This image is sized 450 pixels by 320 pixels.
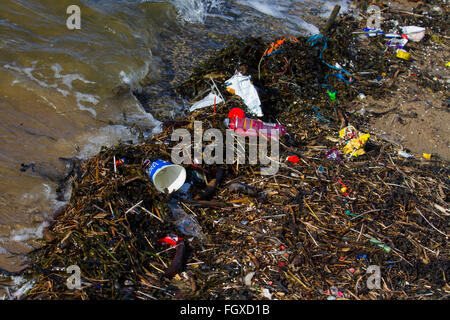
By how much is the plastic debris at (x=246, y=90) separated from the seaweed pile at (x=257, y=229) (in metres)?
0.54

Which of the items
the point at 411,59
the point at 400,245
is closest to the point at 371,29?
the point at 411,59

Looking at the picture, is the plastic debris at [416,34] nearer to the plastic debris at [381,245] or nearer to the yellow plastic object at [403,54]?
the yellow plastic object at [403,54]

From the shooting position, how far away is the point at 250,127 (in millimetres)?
4223

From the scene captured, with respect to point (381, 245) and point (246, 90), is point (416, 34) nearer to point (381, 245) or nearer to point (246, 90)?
point (246, 90)

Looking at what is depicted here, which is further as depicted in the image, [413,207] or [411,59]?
[411,59]

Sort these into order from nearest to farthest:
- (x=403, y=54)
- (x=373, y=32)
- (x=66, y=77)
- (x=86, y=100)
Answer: (x=86, y=100) → (x=66, y=77) → (x=403, y=54) → (x=373, y=32)

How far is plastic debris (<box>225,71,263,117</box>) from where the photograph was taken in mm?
4613

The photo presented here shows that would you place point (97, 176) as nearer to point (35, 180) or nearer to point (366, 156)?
point (35, 180)

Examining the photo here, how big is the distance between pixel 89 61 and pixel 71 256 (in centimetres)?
398

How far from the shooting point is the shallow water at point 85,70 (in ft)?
12.6

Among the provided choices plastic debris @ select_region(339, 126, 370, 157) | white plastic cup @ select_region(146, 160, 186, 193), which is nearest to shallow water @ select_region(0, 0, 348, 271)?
white plastic cup @ select_region(146, 160, 186, 193)

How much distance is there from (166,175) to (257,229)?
3.60 ft

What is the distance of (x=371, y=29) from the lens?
22.6ft

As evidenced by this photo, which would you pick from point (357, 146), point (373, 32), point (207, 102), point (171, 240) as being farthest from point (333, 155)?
point (373, 32)
